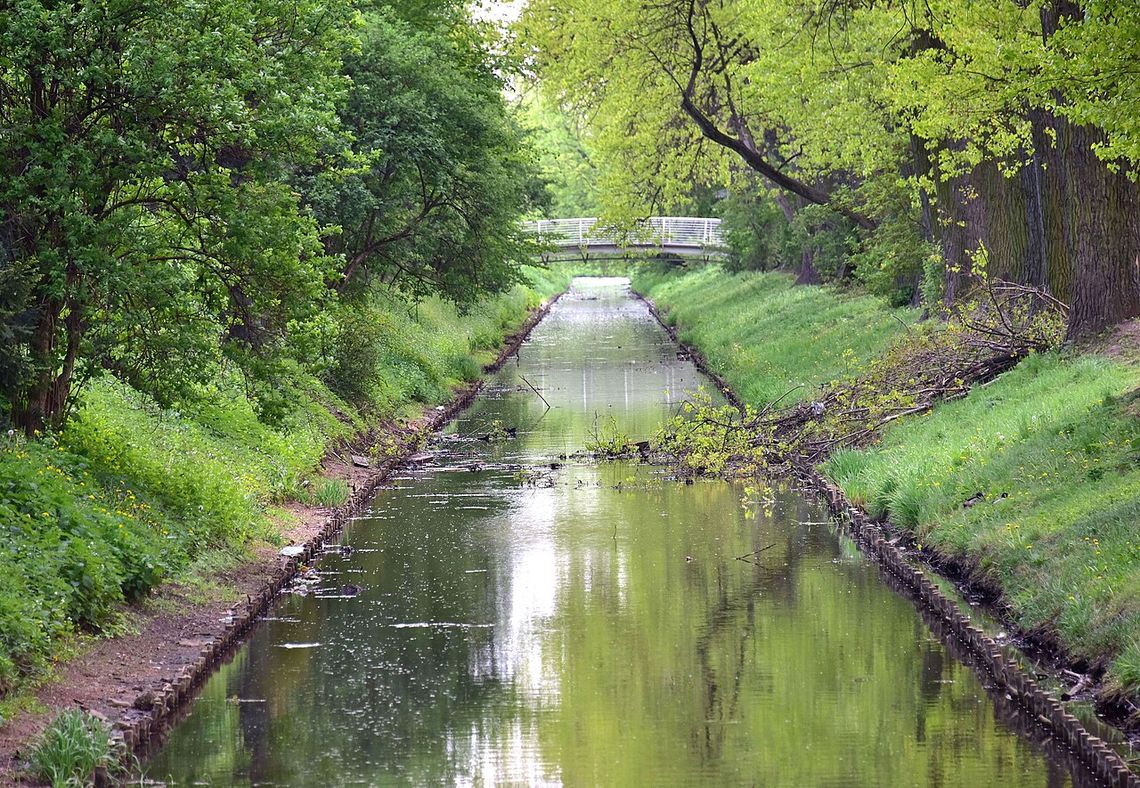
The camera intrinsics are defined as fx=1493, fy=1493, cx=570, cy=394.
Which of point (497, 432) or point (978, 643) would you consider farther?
point (497, 432)

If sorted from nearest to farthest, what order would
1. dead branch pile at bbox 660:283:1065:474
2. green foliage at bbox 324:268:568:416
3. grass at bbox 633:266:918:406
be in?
dead branch pile at bbox 660:283:1065:474 → green foliage at bbox 324:268:568:416 → grass at bbox 633:266:918:406

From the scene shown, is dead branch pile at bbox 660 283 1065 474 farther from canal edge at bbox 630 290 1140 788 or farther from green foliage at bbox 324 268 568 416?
green foliage at bbox 324 268 568 416

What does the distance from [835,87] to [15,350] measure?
18718 millimetres

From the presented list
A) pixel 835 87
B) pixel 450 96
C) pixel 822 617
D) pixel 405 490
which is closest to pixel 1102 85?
pixel 822 617

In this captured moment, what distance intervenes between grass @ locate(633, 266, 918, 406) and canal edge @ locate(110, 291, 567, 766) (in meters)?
8.10

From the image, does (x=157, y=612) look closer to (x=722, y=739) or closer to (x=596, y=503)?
(x=722, y=739)

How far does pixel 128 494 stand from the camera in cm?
1488

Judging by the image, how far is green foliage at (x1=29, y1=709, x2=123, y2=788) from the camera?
9.33 meters

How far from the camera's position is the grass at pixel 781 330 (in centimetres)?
3014

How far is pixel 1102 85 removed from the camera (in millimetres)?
14461

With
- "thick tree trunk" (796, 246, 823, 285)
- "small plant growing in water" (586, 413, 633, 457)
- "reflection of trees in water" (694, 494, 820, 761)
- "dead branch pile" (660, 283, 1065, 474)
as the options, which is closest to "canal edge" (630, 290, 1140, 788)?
"reflection of trees in water" (694, 494, 820, 761)

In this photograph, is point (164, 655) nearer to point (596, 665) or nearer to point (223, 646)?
point (223, 646)

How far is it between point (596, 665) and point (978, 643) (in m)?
3.34

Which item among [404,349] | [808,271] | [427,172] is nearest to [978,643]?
[427,172]
